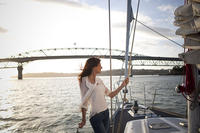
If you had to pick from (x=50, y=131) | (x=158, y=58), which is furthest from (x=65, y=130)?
(x=158, y=58)

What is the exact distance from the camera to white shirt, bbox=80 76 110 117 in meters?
2.61

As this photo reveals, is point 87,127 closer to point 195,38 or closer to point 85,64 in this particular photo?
point 85,64

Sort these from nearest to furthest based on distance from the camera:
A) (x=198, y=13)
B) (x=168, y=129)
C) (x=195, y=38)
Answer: (x=198, y=13) < (x=195, y=38) < (x=168, y=129)

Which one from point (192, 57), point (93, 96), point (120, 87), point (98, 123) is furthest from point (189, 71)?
point (98, 123)

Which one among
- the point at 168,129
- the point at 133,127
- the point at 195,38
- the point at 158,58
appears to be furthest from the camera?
the point at 158,58

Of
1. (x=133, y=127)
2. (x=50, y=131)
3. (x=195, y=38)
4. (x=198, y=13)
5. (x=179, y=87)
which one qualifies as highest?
(x=198, y=13)

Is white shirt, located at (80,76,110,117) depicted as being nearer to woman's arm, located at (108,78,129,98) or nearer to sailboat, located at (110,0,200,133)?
woman's arm, located at (108,78,129,98)

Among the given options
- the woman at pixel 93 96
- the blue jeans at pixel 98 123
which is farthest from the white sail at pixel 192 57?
the blue jeans at pixel 98 123

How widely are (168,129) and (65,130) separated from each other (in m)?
8.79

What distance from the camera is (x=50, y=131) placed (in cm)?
1031

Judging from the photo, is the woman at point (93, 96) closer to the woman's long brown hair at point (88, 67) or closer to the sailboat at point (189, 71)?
the woman's long brown hair at point (88, 67)

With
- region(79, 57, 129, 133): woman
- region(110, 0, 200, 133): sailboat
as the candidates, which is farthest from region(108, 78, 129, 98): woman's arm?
region(110, 0, 200, 133): sailboat

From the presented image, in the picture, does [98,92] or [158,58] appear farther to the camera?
[158,58]

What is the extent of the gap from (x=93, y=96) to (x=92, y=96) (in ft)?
0.06
